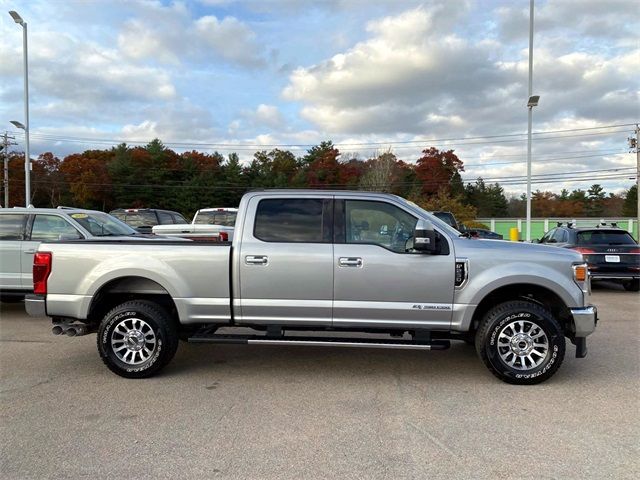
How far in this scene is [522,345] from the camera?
5160 mm

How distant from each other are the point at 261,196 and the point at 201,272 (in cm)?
107

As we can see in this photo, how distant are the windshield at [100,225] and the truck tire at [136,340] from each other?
3796 mm

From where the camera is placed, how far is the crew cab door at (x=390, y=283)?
516 cm

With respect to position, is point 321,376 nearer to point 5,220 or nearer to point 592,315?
point 592,315

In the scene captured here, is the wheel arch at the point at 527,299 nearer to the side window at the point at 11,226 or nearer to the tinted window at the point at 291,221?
the tinted window at the point at 291,221

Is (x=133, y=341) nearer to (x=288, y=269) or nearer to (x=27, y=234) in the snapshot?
(x=288, y=269)

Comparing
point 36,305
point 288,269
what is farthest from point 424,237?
point 36,305

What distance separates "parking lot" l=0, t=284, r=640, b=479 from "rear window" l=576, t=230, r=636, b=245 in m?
6.37

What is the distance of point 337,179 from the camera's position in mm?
74062

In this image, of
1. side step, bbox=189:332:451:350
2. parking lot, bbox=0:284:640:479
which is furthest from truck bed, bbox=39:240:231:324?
parking lot, bbox=0:284:640:479

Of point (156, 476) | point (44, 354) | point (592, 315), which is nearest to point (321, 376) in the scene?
point (156, 476)

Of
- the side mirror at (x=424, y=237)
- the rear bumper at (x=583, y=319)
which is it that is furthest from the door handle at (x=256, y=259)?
the rear bumper at (x=583, y=319)

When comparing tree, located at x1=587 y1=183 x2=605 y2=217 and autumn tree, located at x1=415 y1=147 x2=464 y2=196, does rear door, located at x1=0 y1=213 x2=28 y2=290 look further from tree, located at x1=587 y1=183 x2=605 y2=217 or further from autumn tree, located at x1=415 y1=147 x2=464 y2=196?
tree, located at x1=587 y1=183 x2=605 y2=217

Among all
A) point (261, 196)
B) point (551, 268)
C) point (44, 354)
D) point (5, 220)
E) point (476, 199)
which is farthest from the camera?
point (476, 199)
